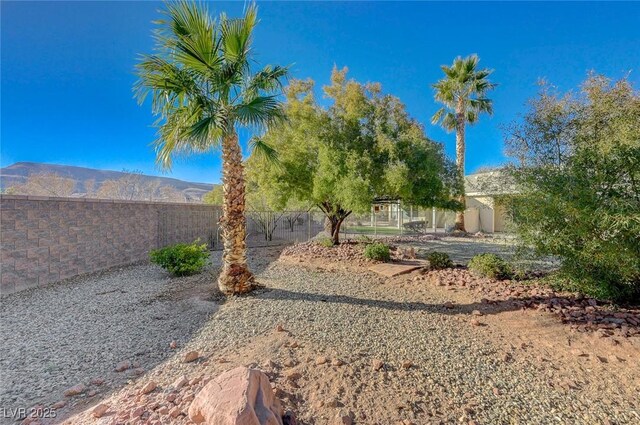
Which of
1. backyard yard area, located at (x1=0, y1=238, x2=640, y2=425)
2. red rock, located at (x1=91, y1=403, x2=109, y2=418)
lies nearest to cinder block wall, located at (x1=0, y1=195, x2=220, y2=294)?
backyard yard area, located at (x1=0, y1=238, x2=640, y2=425)

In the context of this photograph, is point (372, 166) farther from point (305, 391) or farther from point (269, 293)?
point (305, 391)

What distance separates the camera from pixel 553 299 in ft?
18.5

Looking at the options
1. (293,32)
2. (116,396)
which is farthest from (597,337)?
(293,32)

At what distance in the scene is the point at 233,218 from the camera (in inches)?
240

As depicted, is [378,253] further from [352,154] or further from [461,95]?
[461,95]

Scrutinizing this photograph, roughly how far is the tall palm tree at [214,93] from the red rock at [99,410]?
3.44 m

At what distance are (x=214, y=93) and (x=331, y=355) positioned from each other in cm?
516

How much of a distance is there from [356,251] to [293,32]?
724 cm

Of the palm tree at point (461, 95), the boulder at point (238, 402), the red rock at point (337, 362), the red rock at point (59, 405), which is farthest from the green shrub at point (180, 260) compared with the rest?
the palm tree at point (461, 95)

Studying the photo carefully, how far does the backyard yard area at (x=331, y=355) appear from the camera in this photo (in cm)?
274

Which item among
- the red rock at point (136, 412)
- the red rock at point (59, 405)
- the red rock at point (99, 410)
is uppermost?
the red rock at point (136, 412)

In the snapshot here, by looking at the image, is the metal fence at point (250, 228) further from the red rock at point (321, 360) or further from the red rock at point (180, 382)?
the red rock at point (321, 360)

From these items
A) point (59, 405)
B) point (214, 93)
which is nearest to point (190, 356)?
point (59, 405)

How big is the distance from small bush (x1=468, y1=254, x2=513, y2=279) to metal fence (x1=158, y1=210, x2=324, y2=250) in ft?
24.2
